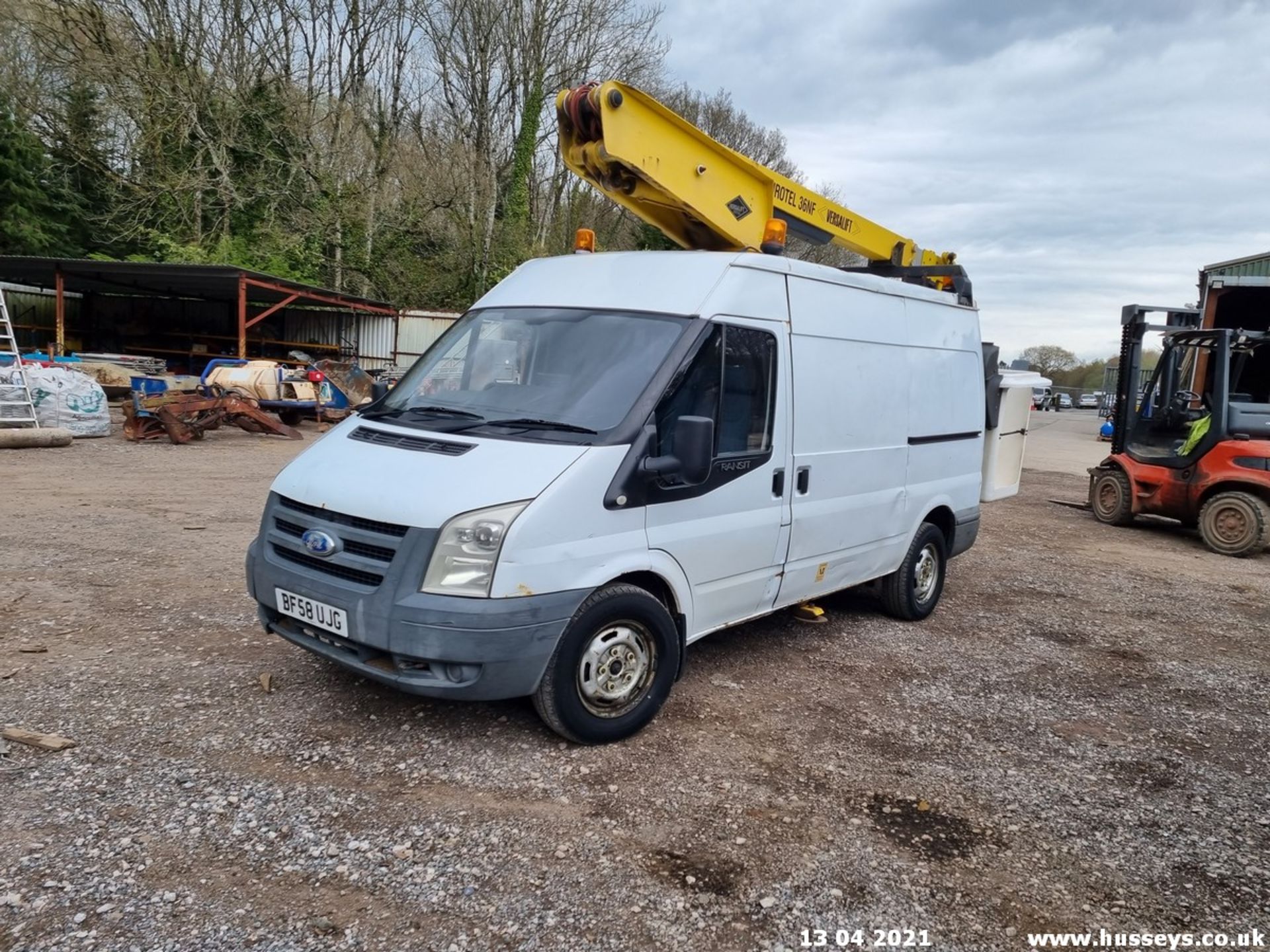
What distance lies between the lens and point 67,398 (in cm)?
1262

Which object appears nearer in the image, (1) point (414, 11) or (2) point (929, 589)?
(2) point (929, 589)

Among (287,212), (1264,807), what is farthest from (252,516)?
(287,212)

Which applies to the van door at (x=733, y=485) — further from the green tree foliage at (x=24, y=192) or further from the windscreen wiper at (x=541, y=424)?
the green tree foliage at (x=24, y=192)

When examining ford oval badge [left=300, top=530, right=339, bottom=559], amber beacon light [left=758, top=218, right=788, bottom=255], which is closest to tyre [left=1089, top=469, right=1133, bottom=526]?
amber beacon light [left=758, top=218, right=788, bottom=255]

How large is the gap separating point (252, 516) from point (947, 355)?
6525 millimetres

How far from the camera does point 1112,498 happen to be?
10594 millimetres

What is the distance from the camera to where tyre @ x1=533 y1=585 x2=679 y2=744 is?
3.54m

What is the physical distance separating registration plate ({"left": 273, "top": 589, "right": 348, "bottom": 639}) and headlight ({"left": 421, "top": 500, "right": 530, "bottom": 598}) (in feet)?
1.42

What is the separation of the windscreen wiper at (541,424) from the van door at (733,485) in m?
0.36

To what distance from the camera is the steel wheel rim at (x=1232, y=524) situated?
8.91 m

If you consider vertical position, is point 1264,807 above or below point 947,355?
below

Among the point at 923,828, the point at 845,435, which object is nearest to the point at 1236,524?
the point at 845,435

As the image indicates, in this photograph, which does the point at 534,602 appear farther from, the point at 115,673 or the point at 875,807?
the point at 115,673
